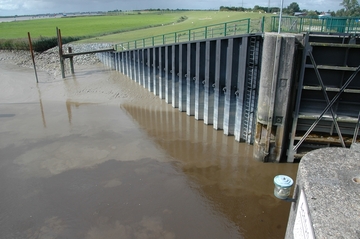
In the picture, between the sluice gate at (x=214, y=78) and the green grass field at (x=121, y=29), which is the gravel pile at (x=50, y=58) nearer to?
the green grass field at (x=121, y=29)

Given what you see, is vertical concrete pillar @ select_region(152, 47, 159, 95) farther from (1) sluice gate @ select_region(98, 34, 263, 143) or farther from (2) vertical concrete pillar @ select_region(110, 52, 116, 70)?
(2) vertical concrete pillar @ select_region(110, 52, 116, 70)

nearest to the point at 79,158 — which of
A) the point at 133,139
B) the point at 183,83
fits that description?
the point at 133,139

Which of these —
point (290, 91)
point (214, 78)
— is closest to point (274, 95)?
point (290, 91)

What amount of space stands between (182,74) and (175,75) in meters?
0.97

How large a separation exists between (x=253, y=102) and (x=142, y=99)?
10.9 metres

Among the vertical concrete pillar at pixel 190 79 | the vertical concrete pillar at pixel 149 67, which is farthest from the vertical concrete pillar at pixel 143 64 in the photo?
the vertical concrete pillar at pixel 190 79

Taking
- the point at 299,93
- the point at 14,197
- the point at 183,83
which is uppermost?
the point at 299,93

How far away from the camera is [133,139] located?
50.4 ft

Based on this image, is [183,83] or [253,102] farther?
[183,83]

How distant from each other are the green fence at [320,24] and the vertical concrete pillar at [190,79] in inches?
203

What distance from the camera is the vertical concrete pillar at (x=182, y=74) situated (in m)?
17.9

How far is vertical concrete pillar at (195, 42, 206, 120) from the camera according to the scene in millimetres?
16295

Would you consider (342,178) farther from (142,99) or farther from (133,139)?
(142,99)

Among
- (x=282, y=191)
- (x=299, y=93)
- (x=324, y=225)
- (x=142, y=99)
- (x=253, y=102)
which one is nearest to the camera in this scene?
(x=324, y=225)
